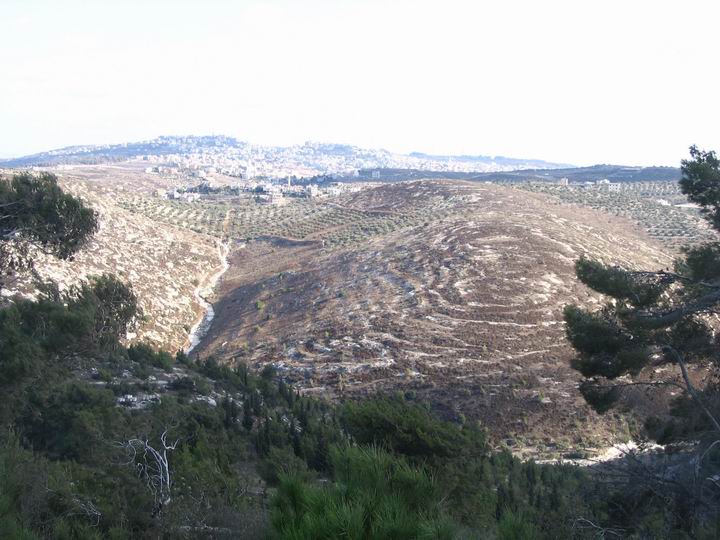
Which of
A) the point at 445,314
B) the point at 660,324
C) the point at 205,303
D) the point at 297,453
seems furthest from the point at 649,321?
the point at 205,303

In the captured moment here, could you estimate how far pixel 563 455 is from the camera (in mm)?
16047

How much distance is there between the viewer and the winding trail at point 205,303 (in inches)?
1223

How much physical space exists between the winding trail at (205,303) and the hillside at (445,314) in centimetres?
75

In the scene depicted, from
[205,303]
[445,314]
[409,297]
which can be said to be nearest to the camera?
A: [445,314]

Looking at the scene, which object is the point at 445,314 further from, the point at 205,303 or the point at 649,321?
the point at 205,303

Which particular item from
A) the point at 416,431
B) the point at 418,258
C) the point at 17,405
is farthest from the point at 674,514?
the point at 418,258

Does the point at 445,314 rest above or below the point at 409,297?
below

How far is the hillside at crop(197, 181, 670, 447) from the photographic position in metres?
19.6

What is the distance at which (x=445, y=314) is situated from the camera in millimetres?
26328

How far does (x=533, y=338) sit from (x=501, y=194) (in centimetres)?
3682

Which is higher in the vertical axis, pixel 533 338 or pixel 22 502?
pixel 22 502

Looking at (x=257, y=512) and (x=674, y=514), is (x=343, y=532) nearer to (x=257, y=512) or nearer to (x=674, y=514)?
(x=257, y=512)

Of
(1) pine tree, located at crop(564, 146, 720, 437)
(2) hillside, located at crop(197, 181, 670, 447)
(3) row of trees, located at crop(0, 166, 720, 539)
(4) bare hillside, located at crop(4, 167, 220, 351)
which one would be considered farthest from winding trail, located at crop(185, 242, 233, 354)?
(1) pine tree, located at crop(564, 146, 720, 437)

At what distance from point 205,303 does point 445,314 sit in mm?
18478
